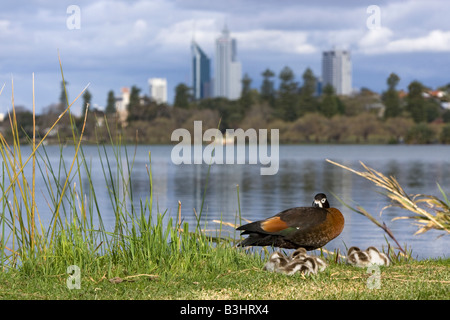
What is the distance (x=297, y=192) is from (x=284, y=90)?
92898 millimetres

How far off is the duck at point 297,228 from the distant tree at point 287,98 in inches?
4112

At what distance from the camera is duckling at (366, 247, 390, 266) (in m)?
5.40

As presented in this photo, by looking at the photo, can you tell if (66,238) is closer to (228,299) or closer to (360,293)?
(228,299)

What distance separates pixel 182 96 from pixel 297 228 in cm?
10966

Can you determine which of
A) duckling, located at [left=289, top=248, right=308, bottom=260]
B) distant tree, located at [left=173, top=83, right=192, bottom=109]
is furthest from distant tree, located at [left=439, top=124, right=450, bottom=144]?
duckling, located at [left=289, top=248, right=308, bottom=260]

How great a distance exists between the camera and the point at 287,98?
114438mm

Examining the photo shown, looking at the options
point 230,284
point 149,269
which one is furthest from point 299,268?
point 149,269

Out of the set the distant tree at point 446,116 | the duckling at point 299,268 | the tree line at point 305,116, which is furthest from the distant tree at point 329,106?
the duckling at point 299,268

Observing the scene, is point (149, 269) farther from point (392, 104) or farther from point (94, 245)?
point (392, 104)

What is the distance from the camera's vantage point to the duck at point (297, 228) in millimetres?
5414

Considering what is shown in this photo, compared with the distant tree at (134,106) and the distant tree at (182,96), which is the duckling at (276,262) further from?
the distant tree at (182,96)

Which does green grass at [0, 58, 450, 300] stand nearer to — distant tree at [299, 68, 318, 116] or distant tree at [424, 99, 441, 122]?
distant tree at [424, 99, 441, 122]

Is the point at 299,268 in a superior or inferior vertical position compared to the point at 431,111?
inferior
